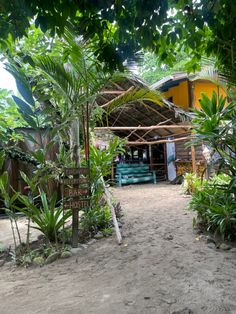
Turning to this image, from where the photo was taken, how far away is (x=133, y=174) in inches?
466

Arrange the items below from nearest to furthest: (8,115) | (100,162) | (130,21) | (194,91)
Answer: (130,21)
(100,162)
(8,115)
(194,91)

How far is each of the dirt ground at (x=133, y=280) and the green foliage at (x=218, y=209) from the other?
0.94 ft

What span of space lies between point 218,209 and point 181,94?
858cm

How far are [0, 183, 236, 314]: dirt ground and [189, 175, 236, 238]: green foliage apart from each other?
288 mm

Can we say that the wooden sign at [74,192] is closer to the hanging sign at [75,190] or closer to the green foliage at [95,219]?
the hanging sign at [75,190]

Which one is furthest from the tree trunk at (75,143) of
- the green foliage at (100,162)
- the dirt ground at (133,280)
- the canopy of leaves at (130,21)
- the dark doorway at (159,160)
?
the dark doorway at (159,160)

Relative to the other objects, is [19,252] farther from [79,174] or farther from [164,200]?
[164,200]

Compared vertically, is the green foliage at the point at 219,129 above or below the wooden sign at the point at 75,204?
above

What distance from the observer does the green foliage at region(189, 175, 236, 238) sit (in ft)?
11.7

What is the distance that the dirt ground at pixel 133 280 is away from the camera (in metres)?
2.12

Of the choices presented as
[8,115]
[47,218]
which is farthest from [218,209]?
[8,115]

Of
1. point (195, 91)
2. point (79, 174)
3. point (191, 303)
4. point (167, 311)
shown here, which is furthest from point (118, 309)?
point (195, 91)

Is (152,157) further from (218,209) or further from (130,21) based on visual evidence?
(130,21)

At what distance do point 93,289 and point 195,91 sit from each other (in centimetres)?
1001
